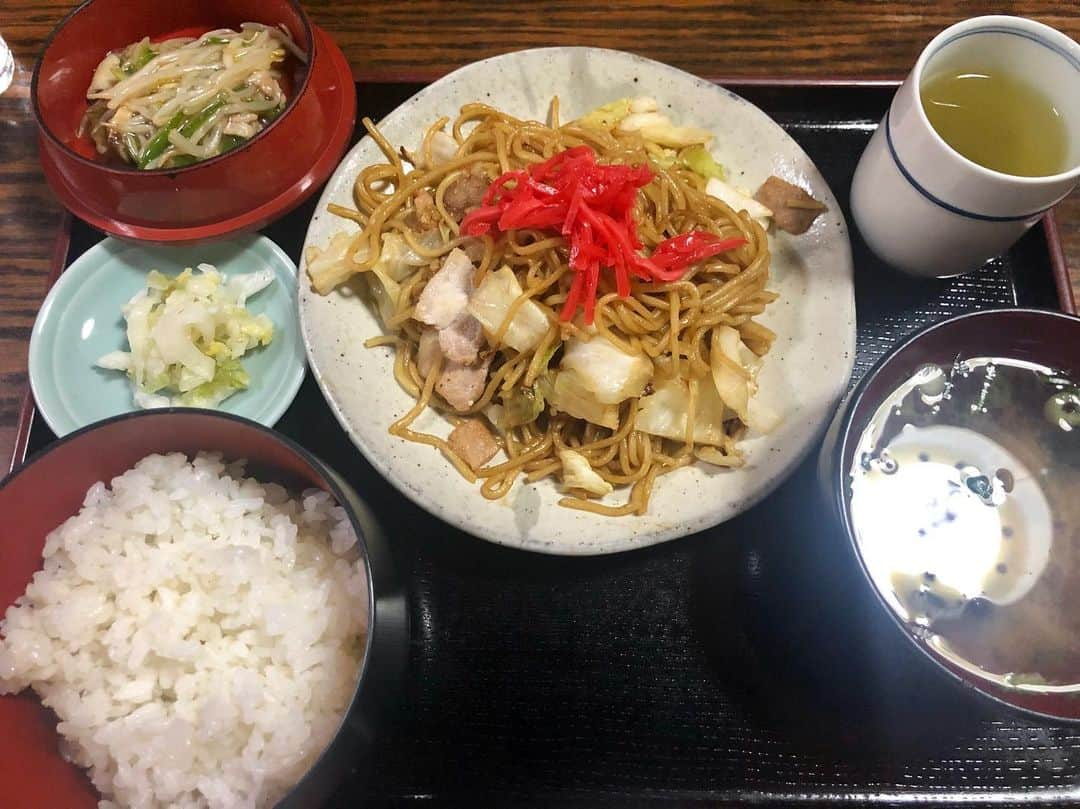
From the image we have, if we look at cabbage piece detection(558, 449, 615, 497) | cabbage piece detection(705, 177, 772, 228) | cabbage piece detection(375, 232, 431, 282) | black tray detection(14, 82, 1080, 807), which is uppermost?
cabbage piece detection(705, 177, 772, 228)

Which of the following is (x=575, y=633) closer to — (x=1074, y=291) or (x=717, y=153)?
(x=717, y=153)

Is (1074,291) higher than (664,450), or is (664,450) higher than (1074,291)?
(1074,291)

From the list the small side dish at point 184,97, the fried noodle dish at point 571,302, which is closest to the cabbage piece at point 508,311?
the fried noodle dish at point 571,302

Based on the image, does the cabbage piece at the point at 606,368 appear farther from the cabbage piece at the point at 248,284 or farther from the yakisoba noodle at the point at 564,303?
the cabbage piece at the point at 248,284

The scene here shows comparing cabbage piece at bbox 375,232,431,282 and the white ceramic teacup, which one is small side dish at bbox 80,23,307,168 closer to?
cabbage piece at bbox 375,232,431,282

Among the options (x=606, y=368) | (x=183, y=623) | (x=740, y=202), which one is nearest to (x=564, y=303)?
(x=606, y=368)

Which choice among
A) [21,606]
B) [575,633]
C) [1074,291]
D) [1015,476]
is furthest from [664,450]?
[21,606]

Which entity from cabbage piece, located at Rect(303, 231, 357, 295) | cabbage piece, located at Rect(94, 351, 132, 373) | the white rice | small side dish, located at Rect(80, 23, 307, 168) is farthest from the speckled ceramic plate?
cabbage piece, located at Rect(94, 351, 132, 373)
